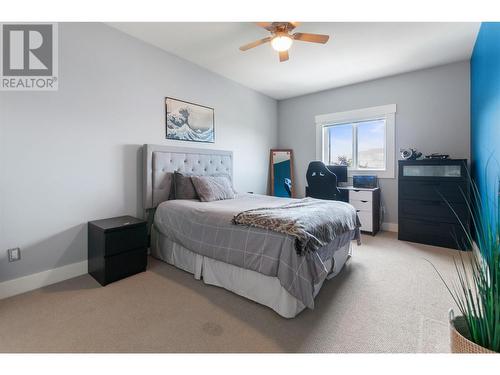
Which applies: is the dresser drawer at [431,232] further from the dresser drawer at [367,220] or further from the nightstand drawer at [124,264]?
the nightstand drawer at [124,264]

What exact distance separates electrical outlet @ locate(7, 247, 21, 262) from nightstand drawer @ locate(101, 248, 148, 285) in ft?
2.30

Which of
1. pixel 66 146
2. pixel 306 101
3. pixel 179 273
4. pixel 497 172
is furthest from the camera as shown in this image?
pixel 306 101

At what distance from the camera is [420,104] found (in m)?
3.78

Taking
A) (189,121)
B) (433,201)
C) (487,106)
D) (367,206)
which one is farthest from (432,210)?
(189,121)

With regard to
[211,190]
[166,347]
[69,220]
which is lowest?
[166,347]

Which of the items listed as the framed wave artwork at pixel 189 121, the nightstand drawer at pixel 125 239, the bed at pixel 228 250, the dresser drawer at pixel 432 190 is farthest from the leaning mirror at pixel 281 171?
the nightstand drawer at pixel 125 239

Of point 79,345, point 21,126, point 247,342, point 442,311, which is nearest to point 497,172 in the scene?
point 442,311

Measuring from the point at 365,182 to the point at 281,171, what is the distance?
1.69 meters

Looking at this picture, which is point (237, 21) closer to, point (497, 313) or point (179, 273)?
point (179, 273)

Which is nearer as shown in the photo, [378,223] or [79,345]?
[79,345]

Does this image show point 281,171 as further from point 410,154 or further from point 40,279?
point 40,279

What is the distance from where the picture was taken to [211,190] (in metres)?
3.01

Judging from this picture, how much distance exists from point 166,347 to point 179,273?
1.08 metres

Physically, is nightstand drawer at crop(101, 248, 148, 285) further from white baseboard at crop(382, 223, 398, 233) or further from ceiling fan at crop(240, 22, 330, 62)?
white baseboard at crop(382, 223, 398, 233)
